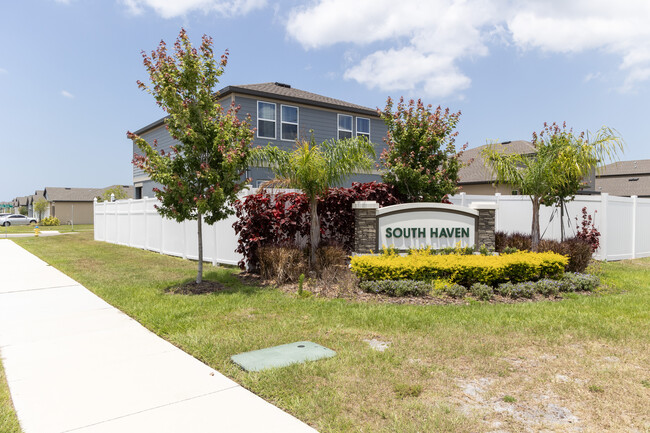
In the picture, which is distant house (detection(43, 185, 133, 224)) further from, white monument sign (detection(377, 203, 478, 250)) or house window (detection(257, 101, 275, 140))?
white monument sign (detection(377, 203, 478, 250))

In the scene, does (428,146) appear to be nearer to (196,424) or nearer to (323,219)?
(323,219)

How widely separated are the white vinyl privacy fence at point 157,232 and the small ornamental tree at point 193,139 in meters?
3.32

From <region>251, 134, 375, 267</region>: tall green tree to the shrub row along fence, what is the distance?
201 centimetres

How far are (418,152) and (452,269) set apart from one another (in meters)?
4.20

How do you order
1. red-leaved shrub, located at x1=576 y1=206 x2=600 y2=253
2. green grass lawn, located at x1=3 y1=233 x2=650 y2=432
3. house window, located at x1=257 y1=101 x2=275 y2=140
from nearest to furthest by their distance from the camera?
green grass lawn, located at x1=3 y1=233 x2=650 y2=432, red-leaved shrub, located at x1=576 y1=206 x2=600 y2=253, house window, located at x1=257 y1=101 x2=275 y2=140

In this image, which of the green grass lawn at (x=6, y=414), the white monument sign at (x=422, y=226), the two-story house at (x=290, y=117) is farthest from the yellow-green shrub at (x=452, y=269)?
the two-story house at (x=290, y=117)

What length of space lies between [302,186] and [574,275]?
6.18m

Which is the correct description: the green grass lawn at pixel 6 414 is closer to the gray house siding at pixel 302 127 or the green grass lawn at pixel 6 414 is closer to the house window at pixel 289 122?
the gray house siding at pixel 302 127

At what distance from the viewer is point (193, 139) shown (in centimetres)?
846

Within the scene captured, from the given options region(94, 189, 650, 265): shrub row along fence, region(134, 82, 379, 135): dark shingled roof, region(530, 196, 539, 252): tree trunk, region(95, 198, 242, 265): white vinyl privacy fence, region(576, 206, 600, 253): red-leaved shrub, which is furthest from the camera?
region(134, 82, 379, 135): dark shingled roof

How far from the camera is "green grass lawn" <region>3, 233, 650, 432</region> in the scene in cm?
356

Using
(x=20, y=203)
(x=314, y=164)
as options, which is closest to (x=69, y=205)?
(x=20, y=203)

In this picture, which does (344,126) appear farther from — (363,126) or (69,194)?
(69,194)

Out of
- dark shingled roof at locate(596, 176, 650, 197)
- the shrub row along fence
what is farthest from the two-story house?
dark shingled roof at locate(596, 176, 650, 197)
